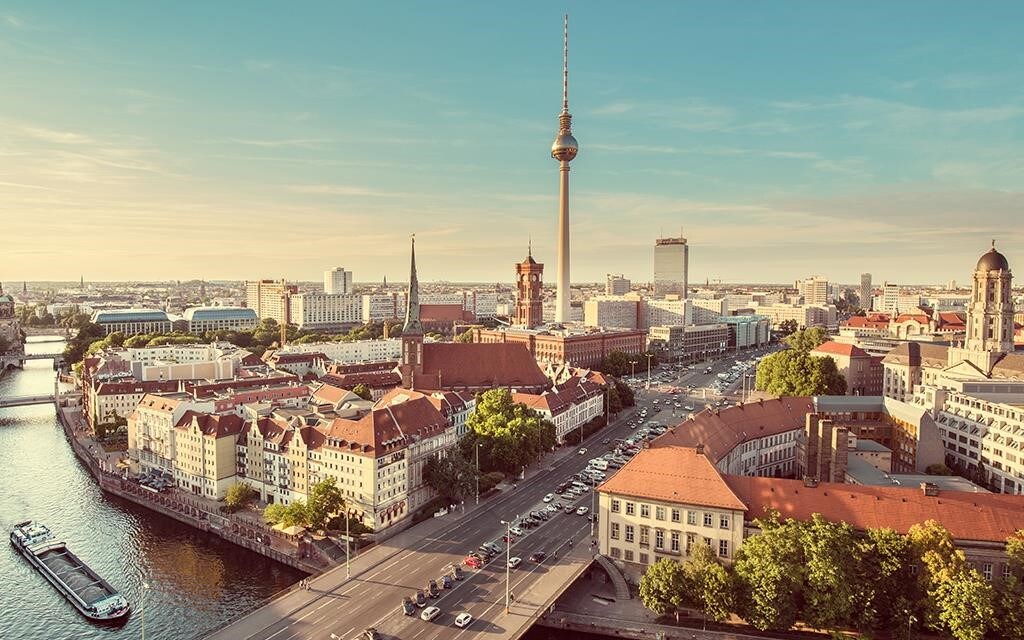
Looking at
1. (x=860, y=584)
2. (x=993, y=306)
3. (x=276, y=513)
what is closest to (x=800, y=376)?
(x=993, y=306)

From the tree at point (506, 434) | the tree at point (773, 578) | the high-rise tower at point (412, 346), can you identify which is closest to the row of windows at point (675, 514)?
the tree at point (773, 578)

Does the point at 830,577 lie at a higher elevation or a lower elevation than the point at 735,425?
lower

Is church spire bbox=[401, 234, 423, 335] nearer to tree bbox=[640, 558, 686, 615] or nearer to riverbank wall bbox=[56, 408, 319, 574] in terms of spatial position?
riverbank wall bbox=[56, 408, 319, 574]

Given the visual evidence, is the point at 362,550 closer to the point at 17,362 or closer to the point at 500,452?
the point at 500,452

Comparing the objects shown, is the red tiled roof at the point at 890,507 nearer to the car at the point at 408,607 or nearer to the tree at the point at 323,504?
the car at the point at 408,607

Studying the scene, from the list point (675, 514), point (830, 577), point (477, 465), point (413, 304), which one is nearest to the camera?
point (830, 577)

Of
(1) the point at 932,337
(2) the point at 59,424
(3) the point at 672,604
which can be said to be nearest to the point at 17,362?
(2) the point at 59,424

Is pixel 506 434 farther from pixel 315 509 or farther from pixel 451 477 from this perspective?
pixel 315 509

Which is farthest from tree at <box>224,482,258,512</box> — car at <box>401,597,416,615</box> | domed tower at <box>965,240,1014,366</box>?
domed tower at <box>965,240,1014,366</box>
